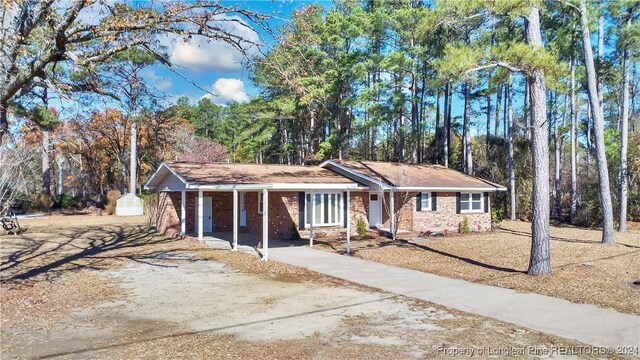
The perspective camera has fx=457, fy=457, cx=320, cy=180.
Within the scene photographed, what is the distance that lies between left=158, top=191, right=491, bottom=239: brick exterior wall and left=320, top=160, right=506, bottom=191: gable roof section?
1.97 feet

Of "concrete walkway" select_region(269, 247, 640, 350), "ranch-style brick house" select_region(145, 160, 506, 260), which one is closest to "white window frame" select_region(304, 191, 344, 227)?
"ranch-style brick house" select_region(145, 160, 506, 260)

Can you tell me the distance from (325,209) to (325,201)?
1.10ft

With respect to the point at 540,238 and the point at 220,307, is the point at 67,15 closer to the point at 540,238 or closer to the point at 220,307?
the point at 220,307

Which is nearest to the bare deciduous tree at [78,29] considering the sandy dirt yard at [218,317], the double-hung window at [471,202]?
the sandy dirt yard at [218,317]

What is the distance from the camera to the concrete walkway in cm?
645

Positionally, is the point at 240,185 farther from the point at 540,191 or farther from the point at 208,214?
the point at 540,191

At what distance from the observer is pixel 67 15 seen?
6133mm

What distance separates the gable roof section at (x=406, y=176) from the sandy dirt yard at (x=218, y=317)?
7.79 m

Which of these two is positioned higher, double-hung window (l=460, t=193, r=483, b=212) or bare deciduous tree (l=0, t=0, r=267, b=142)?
bare deciduous tree (l=0, t=0, r=267, b=142)

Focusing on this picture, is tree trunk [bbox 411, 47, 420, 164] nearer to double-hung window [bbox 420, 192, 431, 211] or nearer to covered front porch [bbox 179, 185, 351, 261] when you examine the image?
double-hung window [bbox 420, 192, 431, 211]

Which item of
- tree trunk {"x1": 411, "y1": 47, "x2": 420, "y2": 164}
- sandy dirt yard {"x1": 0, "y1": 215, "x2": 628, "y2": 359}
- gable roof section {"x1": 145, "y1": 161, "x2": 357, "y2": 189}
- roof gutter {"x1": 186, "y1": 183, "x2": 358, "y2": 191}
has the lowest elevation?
sandy dirt yard {"x1": 0, "y1": 215, "x2": 628, "y2": 359}

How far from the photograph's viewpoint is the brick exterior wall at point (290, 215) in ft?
59.3

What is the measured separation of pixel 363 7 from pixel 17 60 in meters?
28.1

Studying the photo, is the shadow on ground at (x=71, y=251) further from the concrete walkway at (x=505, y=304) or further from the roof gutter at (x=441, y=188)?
the roof gutter at (x=441, y=188)
